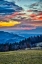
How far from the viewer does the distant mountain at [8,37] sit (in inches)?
206

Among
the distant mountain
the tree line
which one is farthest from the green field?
the distant mountain

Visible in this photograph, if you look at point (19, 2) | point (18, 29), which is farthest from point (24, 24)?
point (19, 2)

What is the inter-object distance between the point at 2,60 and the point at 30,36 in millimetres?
1026

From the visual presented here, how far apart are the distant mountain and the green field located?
34 centimetres

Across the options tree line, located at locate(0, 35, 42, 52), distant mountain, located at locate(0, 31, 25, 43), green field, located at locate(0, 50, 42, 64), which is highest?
distant mountain, located at locate(0, 31, 25, 43)

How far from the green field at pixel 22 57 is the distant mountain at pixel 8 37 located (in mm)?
335

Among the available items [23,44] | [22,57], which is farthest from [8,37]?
[22,57]

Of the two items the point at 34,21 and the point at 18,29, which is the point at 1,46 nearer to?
the point at 18,29

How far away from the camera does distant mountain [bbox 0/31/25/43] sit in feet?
17.2

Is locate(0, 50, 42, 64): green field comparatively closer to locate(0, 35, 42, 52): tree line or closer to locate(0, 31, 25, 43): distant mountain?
locate(0, 35, 42, 52): tree line

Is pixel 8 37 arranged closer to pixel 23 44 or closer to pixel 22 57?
pixel 23 44

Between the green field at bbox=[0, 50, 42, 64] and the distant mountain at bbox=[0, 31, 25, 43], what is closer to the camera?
the green field at bbox=[0, 50, 42, 64]

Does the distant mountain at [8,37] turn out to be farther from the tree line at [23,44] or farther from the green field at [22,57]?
the green field at [22,57]

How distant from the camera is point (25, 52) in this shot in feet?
16.9
